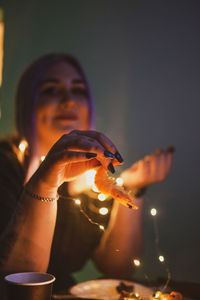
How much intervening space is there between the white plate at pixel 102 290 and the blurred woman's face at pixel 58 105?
32.6 inches

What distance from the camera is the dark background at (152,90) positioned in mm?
1541

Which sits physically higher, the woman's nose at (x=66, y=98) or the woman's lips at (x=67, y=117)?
the woman's nose at (x=66, y=98)

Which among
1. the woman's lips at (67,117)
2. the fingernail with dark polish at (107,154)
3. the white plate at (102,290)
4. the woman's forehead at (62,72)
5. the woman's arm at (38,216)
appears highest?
the woman's forehead at (62,72)

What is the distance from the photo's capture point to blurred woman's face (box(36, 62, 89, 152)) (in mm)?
1646

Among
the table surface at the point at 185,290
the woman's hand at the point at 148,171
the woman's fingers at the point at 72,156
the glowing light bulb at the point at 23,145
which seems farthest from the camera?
the glowing light bulb at the point at 23,145

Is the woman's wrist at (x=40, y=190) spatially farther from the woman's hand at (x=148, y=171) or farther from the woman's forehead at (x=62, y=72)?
the woman's forehead at (x=62, y=72)

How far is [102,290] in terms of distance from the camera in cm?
102

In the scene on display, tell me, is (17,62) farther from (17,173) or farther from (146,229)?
(146,229)

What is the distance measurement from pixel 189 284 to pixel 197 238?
420 millimetres

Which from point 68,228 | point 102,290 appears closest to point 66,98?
point 68,228

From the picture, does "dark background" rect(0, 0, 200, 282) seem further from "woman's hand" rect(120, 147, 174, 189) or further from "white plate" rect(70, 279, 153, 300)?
"white plate" rect(70, 279, 153, 300)

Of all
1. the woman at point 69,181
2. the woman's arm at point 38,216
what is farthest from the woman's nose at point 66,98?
the woman's arm at point 38,216

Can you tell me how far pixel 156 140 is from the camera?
1.65m

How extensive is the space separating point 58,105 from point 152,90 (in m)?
0.53
